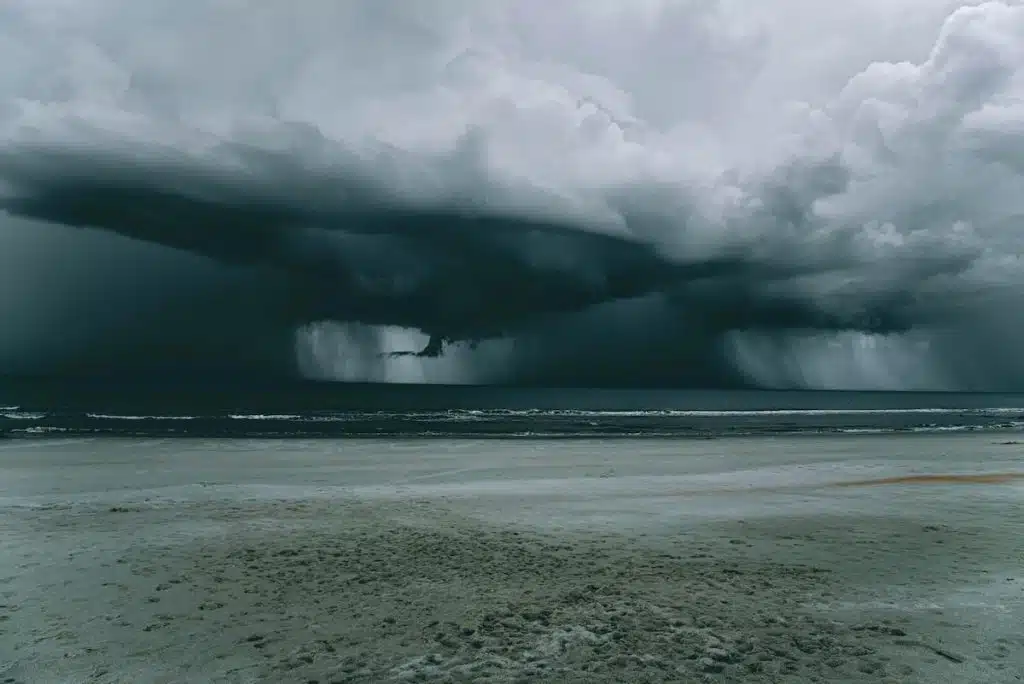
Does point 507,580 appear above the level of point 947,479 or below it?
above

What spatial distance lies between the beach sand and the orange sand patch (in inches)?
15.3

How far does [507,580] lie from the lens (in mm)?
13570

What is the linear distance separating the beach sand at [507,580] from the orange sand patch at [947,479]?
0.39 metres

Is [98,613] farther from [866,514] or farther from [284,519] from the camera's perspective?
[866,514]

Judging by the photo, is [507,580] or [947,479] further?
[947,479]

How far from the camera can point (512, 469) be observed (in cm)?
3441

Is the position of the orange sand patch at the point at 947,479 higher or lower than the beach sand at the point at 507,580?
lower

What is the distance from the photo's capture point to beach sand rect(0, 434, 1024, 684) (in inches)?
371

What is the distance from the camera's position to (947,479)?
30328mm

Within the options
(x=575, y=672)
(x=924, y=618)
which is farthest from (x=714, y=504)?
(x=575, y=672)

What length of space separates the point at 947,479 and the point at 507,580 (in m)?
26.3

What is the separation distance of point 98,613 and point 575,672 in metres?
8.41

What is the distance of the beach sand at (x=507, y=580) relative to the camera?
30.9 feet

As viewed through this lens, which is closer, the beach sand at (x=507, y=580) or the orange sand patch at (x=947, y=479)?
the beach sand at (x=507, y=580)
